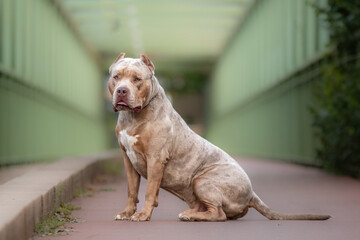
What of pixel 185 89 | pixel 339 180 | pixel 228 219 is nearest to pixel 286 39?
pixel 339 180

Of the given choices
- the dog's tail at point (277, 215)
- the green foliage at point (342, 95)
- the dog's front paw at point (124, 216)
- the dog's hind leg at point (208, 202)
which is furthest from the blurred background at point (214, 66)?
the dog's front paw at point (124, 216)

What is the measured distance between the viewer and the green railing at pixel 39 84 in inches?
716

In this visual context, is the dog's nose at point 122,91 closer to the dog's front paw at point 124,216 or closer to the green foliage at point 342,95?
the dog's front paw at point 124,216

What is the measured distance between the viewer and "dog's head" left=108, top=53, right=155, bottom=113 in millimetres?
6484

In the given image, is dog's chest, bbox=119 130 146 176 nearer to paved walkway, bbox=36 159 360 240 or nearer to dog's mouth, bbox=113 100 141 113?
dog's mouth, bbox=113 100 141 113

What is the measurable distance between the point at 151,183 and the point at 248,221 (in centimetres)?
104

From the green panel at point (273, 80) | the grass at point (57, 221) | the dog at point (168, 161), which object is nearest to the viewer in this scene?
the grass at point (57, 221)

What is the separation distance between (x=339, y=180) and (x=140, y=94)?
25.5ft

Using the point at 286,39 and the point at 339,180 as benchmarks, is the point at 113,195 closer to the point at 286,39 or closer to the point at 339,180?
the point at 339,180

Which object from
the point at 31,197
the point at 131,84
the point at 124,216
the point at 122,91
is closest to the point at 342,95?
the point at 124,216

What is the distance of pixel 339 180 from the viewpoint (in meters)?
13.6

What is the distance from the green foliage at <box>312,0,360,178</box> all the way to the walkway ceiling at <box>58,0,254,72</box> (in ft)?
42.5

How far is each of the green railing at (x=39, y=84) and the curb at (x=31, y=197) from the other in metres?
7.69

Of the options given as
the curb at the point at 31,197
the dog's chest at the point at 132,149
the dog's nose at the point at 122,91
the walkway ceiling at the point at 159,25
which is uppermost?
the walkway ceiling at the point at 159,25
